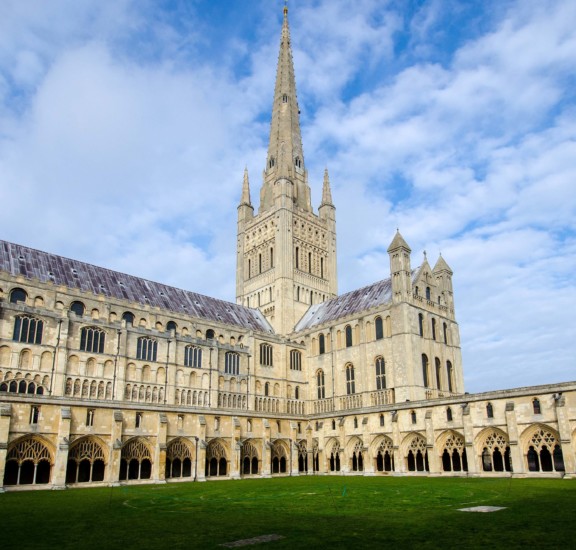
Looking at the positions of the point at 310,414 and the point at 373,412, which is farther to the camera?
the point at 310,414

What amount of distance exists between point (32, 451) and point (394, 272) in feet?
124

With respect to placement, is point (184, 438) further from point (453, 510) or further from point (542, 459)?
point (453, 510)

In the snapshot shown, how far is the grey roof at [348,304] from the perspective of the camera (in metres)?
60.6

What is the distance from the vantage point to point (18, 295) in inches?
1823

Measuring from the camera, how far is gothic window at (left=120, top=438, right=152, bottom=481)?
43125 mm

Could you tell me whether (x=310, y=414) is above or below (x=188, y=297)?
below

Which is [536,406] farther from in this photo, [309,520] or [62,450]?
[62,450]

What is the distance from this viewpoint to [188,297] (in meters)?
63.4

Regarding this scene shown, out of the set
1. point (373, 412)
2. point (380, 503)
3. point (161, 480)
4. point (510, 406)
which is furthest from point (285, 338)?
point (380, 503)

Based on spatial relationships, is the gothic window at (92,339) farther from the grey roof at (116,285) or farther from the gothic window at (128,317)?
the grey roof at (116,285)

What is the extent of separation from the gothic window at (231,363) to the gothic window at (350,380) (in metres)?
12.4

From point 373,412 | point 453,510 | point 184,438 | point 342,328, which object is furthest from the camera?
point 342,328

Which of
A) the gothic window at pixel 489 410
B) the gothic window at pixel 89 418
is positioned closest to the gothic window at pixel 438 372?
the gothic window at pixel 489 410

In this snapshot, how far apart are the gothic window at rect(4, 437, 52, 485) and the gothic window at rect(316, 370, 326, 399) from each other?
104 ft
